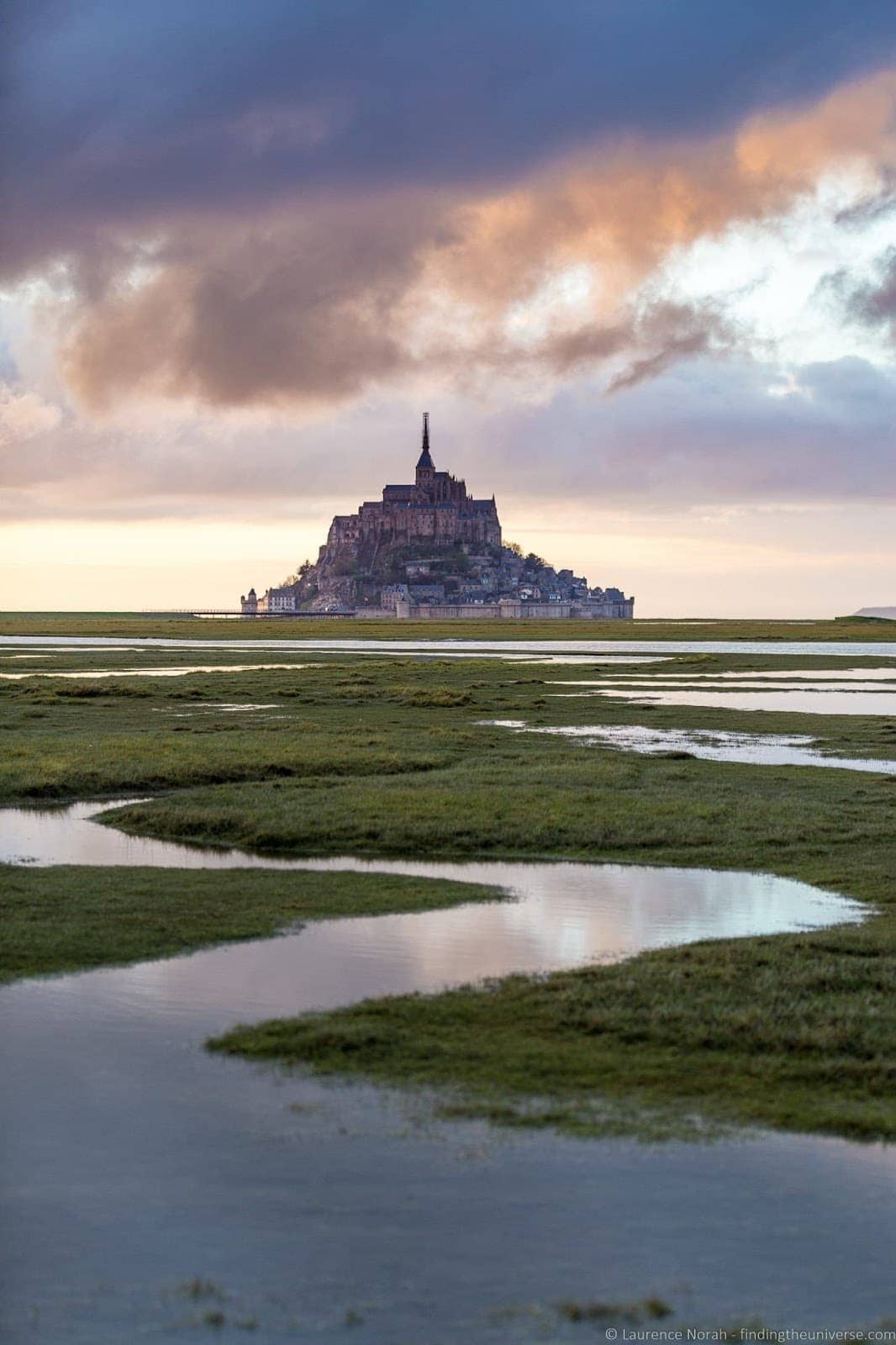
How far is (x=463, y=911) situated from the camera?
55.7ft

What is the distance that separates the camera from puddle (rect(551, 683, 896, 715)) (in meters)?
47.5

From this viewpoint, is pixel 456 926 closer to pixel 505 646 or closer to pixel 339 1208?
pixel 339 1208

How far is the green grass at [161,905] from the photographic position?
14797 mm

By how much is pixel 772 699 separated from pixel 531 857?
3343cm

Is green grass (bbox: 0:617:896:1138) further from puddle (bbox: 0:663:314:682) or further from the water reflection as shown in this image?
puddle (bbox: 0:663:314:682)

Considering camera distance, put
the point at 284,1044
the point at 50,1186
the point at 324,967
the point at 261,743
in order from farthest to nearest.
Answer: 1. the point at 261,743
2. the point at 324,967
3. the point at 284,1044
4. the point at 50,1186

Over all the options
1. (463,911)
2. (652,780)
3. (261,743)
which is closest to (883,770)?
(652,780)

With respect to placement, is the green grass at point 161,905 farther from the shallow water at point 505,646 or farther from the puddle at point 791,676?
the shallow water at point 505,646

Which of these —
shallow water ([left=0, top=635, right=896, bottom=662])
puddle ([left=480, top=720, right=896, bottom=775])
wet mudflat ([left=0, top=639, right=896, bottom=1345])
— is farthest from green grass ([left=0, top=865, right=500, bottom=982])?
shallow water ([left=0, top=635, right=896, bottom=662])

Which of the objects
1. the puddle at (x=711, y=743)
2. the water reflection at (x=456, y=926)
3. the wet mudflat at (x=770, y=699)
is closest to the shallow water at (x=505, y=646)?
the wet mudflat at (x=770, y=699)

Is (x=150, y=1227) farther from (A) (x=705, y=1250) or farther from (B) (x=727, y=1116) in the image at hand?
(B) (x=727, y=1116)

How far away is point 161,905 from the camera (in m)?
16.8

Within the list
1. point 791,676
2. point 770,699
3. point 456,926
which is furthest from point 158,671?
point 456,926

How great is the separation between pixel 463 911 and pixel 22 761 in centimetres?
1555
